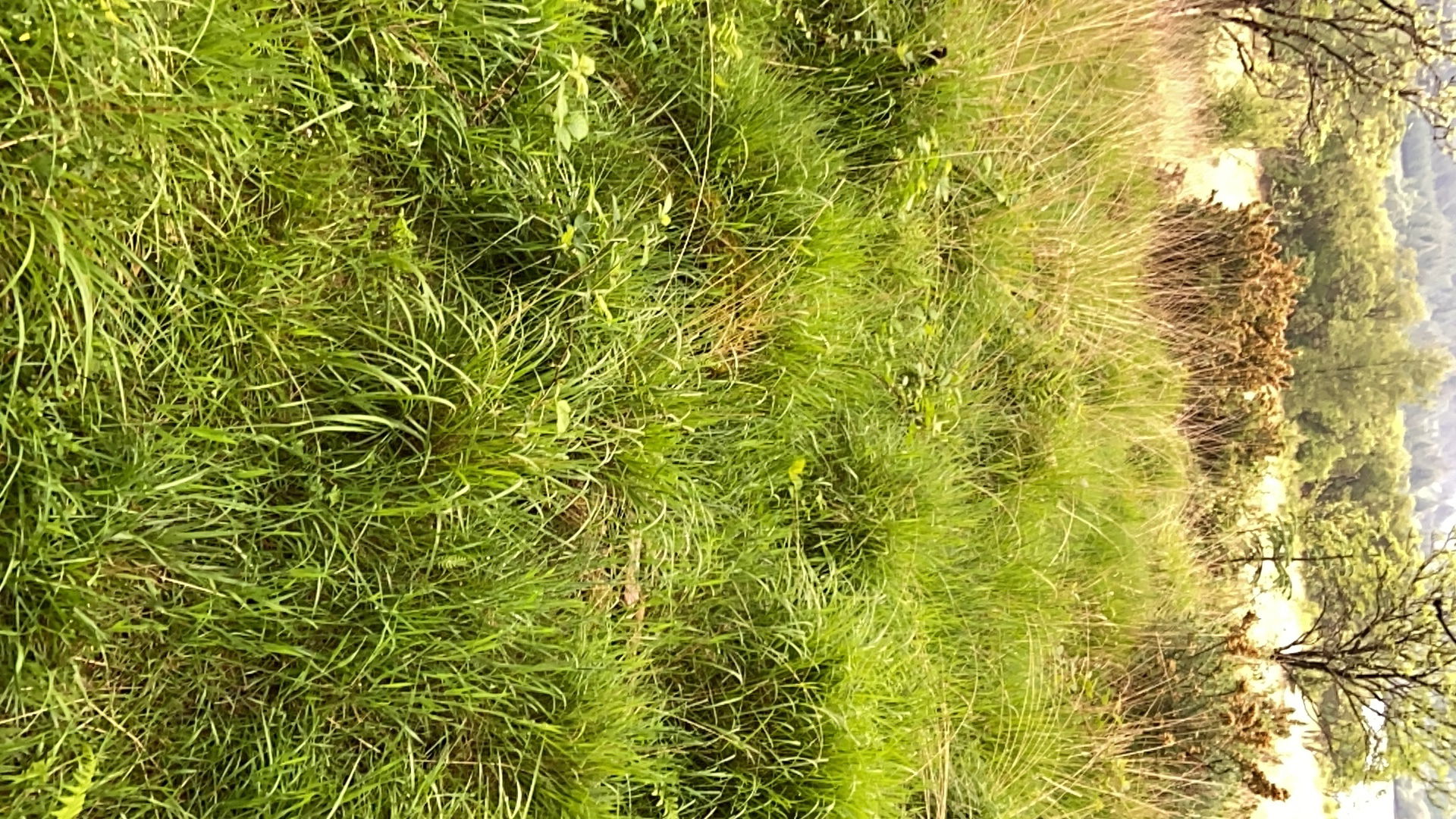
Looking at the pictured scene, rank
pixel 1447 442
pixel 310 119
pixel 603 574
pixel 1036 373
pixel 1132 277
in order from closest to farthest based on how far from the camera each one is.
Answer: pixel 310 119
pixel 603 574
pixel 1036 373
pixel 1132 277
pixel 1447 442

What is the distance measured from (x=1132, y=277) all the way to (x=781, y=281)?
2022 millimetres

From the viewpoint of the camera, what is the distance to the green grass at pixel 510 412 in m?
1.36

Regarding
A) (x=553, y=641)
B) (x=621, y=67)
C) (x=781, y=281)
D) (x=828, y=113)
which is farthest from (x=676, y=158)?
(x=553, y=641)

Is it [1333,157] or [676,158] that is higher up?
[676,158]

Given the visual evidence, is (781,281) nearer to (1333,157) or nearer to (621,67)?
(621,67)

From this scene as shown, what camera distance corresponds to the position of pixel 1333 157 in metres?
5.57

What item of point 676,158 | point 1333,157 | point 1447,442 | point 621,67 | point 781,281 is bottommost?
point 1447,442

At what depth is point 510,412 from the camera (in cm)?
173

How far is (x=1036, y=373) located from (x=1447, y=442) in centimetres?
591

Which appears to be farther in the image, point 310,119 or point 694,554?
point 694,554

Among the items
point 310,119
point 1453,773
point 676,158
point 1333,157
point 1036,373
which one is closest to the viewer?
point 310,119

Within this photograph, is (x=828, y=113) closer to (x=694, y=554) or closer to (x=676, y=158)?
(x=676, y=158)

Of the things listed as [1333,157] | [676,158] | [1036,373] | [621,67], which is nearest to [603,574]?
[676,158]

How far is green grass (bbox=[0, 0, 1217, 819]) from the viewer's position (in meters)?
1.36
